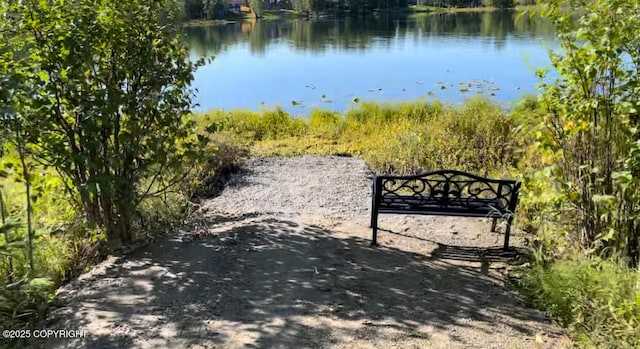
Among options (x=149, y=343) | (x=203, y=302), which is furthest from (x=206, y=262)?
(x=149, y=343)

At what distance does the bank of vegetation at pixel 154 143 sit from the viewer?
2955 mm

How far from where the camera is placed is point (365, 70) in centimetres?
2116

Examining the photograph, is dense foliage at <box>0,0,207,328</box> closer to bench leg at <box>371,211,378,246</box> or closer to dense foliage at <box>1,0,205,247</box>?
dense foliage at <box>1,0,205,247</box>

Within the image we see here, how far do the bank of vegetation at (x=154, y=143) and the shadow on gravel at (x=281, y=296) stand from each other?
0.33m

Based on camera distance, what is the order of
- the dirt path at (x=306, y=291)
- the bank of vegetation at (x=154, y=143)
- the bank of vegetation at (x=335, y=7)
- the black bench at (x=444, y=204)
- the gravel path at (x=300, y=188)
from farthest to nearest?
the bank of vegetation at (x=335, y=7) → the gravel path at (x=300, y=188) → the black bench at (x=444, y=204) → the bank of vegetation at (x=154, y=143) → the dirt path at (x=306, y=291)

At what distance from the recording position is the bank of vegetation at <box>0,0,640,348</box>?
2.96 m

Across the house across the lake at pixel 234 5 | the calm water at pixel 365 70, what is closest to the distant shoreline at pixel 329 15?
the house across the lake at pixel 234 5

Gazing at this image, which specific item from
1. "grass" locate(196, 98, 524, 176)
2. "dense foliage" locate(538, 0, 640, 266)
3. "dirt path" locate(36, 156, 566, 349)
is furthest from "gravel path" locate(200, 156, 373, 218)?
"dense foliage" locate(538, 0, 640, 266)

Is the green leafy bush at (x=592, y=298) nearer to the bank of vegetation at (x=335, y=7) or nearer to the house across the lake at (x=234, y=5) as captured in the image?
the bank of vegetation at (x=335, y=7)

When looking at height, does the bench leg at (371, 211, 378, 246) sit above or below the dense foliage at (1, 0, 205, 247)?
below

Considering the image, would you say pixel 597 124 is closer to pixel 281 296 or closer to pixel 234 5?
pixel 281 296

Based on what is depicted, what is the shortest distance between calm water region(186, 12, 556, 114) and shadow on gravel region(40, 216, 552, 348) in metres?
5.79

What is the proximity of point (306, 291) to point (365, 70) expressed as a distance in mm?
18540

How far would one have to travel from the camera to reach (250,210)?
17.6 feet
